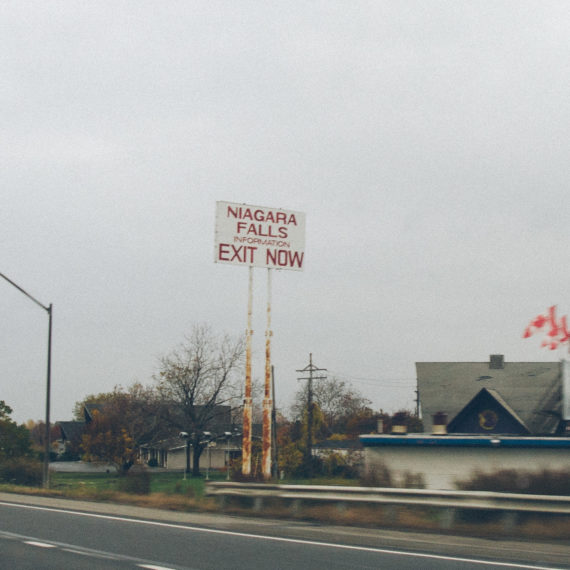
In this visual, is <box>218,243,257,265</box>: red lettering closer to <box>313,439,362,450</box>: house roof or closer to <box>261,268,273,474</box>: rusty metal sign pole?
<box>261,268,273,474</box>: rusty metal sign pole

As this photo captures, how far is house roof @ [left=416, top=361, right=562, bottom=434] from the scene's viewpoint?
4338 cm

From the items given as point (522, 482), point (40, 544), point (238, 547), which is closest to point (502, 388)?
point (522, 482)

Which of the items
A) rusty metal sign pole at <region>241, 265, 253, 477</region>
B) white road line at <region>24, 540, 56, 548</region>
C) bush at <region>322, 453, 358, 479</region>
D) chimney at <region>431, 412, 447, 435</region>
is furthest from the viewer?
bush at <region>322, 453, 358, 479</region>

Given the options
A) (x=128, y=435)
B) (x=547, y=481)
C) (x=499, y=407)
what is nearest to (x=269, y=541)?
(x=547, y=481)

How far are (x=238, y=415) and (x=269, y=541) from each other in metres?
73.5

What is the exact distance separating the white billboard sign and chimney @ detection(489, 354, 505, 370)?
1915cm

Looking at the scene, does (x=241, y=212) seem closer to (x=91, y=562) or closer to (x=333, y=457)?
(x=91, y=562)

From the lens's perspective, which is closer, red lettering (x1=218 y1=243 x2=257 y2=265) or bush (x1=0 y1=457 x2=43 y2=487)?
red lettering (x1=218 y1=243 x2=257 y2=265)

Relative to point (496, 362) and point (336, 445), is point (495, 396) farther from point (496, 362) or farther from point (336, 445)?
point (336, 445)

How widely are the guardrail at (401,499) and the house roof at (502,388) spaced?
1105 inches

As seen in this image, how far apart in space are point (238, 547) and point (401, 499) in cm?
391

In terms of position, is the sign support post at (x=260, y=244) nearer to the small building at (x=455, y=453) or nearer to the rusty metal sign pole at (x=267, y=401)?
the rusty metal sign pole at (x=267, y=401)

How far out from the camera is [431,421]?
4466cm

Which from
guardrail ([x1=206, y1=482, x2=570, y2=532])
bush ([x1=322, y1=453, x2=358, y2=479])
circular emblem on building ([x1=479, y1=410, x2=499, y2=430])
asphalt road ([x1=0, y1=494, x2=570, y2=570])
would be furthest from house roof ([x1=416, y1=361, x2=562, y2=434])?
asphalt road ([x1=0, y1=494, x2=570, y2=570])
